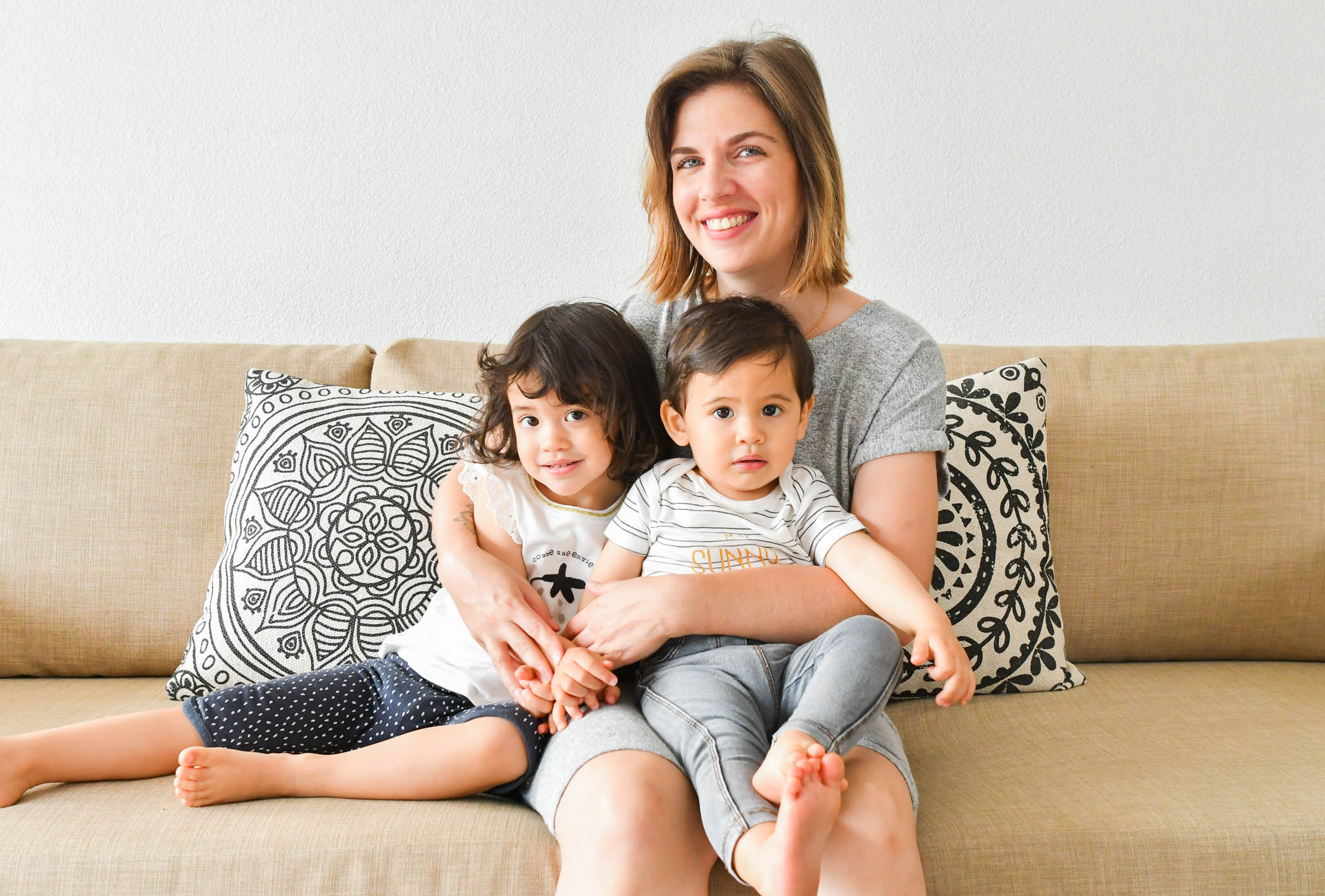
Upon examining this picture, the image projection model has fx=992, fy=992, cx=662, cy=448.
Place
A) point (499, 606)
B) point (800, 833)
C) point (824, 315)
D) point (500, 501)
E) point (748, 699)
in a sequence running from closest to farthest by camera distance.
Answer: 1. point (800, 833)
2. point (748, 699)
3. point (499, 606)
4. point (500, 501)
5. point (824, 315)

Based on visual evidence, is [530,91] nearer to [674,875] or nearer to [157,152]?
[157,152]

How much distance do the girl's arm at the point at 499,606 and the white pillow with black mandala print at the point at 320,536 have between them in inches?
7.8

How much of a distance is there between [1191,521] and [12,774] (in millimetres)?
1740

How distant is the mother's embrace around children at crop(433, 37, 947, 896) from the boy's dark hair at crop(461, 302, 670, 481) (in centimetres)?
12

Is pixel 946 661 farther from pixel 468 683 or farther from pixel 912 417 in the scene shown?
pixel 468 683

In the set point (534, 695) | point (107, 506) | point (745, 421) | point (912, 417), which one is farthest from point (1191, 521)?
point (107, 506)

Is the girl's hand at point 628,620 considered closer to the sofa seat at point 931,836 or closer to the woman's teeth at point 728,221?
the sofa seat at point 931,836

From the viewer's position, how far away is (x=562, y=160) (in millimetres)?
2031

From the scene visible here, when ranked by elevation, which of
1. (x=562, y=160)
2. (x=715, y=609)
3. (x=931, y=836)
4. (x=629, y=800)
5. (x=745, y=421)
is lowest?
(x=931, y=836)

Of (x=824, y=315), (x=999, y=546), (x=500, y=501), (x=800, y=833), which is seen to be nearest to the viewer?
(x=800, y=833)

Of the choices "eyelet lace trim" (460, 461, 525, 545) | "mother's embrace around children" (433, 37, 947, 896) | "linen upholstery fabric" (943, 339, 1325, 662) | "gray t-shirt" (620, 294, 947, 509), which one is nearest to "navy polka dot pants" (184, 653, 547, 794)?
"mother's embrace around children" (433, 37, 947, 896)

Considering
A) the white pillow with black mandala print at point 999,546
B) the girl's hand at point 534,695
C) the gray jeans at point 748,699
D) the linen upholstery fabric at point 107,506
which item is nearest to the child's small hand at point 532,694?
the girl's hand at point 534,695

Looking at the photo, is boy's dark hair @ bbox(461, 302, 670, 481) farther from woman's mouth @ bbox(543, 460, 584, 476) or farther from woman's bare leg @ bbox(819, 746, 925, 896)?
woman's bare leg @ bbox(819, 746, 925, 896)

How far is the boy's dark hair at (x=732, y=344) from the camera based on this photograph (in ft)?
3.93
